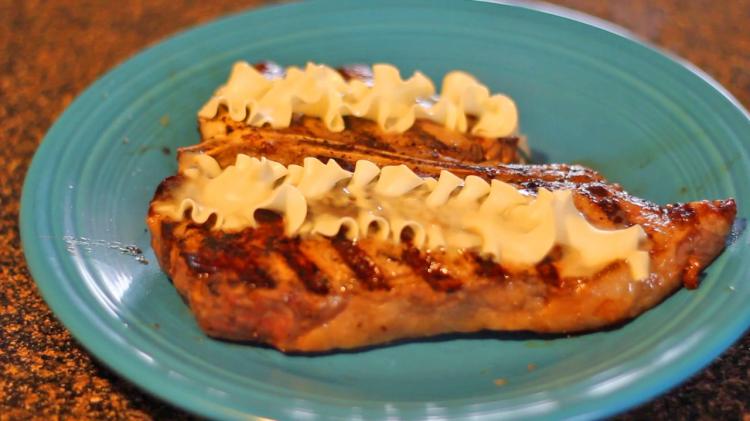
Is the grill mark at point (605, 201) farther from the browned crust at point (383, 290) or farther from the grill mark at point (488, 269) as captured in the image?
the grill mark at point (488, 269)

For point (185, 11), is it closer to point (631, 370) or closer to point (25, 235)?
point (25, 235)

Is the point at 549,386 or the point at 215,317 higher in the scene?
the point at 549,386

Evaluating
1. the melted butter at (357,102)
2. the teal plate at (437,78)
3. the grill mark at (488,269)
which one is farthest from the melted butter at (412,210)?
the melted butter at (357,102)

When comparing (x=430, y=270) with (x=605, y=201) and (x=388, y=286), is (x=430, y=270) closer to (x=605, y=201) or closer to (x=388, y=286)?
(x=388, y=286)

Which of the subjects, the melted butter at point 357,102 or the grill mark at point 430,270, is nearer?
the grill mark at point 430,270

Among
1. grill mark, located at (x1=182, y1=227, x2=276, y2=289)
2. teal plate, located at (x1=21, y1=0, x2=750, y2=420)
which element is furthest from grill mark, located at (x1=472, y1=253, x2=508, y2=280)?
grill mark, located at (x1=182, y1=227, x2=276, y2=289)

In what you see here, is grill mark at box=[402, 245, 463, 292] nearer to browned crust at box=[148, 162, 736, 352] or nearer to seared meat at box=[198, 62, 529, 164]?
browned crust at box=[148, 162, 736, 352]

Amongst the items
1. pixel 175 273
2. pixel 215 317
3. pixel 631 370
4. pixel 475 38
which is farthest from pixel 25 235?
pixel 475 38
